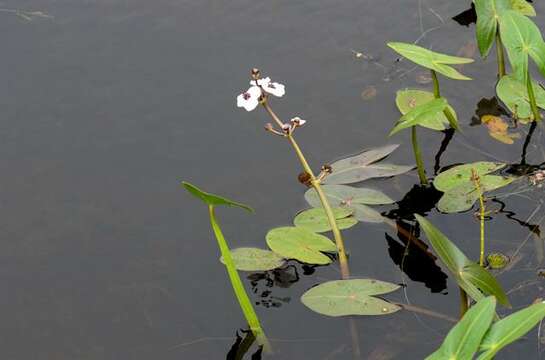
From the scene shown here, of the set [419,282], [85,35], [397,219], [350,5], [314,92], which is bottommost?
[419,282]

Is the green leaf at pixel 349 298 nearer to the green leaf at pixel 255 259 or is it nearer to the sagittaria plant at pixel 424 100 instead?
the green leaf at pixel 255 259

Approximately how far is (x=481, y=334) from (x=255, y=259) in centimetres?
88

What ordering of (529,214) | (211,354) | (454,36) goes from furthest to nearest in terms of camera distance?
(454,36), (529,214), (211,354)

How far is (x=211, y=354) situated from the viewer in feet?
8.04

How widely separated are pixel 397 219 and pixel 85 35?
1572 millimetres

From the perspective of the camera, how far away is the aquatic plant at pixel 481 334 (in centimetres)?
185

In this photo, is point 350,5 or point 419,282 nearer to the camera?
point 419,282

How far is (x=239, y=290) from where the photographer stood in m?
2.26

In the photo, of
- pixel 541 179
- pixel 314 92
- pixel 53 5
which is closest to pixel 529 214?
pixel 541 179

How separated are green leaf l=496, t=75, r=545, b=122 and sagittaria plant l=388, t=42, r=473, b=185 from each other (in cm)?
20

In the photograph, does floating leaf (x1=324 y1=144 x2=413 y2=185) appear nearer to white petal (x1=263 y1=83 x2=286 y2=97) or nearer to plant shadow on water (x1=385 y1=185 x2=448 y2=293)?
plant shadow on water (x1=385 y1=185 x2=448 y2=293)

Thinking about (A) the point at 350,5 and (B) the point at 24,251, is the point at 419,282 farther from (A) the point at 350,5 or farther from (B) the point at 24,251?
(A) the point at 350,5

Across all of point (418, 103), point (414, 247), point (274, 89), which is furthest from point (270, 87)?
point (418, 103)

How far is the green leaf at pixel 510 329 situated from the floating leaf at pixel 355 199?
0.87 meters
